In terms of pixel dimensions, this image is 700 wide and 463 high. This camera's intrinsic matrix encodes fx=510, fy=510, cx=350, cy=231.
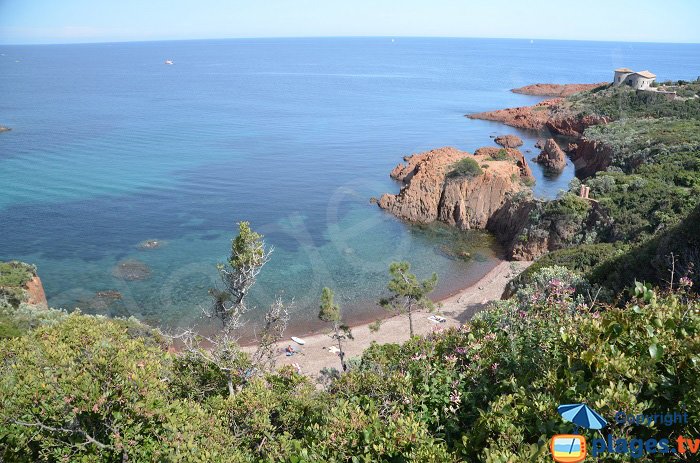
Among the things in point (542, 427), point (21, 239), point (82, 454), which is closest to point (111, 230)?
point (21, 239)

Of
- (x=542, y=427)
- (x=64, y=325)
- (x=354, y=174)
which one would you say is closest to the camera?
(x=542, y=427)

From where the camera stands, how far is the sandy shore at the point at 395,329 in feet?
78.2

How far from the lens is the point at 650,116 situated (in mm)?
65562

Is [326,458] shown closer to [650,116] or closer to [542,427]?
[542,427]

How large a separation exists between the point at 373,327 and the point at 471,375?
16.1 metres

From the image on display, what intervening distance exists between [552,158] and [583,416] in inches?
2417

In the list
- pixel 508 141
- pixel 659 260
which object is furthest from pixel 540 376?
pixel 508 141

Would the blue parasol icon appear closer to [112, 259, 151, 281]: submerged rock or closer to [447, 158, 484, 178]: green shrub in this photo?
[112, 259, 151, 281]: submerged rock

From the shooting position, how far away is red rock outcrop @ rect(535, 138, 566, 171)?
197 ft

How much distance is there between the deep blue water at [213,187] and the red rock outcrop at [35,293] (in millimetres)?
788

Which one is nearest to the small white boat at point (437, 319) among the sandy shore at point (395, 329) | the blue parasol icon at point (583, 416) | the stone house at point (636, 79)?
the sandy shore at point (395, 329)

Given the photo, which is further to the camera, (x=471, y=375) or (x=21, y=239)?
(x=21, y=239)

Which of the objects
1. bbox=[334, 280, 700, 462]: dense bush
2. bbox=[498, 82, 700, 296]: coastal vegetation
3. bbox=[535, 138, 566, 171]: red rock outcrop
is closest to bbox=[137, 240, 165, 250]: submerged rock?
bbox=[498, 82, 700, 296]: coastal vegetation

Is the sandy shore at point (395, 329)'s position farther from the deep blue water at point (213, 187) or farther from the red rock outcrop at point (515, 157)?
the red rock outcrop at point (515, 157)
